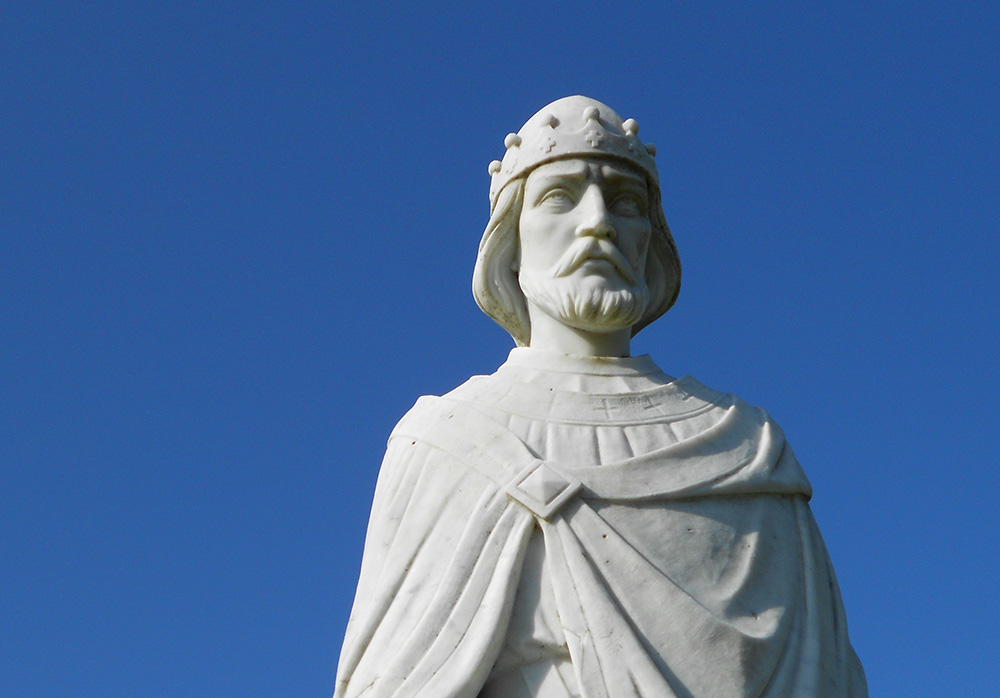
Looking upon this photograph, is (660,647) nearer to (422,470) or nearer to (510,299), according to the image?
(422,470)

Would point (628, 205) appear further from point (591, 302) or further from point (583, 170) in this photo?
point (591, 302)

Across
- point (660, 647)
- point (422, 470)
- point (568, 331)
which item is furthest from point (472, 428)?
point (660, 647)

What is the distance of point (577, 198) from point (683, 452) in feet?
5.40

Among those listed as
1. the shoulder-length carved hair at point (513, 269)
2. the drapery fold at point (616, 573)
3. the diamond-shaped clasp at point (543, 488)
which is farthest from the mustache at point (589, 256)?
the diamond-shaped clasp at point (543, 488)

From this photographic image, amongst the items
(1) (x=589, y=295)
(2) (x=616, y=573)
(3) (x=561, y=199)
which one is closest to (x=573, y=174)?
(3) (x=561, y=199)

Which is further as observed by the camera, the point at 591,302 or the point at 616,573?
the point at 591,302

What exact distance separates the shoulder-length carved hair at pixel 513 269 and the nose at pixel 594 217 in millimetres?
415

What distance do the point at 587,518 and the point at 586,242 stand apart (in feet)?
5.59

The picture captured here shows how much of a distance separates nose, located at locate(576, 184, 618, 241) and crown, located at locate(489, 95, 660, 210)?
23 centimetres

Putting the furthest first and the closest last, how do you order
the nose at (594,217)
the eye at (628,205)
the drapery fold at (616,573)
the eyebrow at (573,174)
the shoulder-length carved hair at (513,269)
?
the shoulder-length carved hair at (513,269) < the eye at (628,205) < the eyebrow at (573,174) < the nose at (594,217) < the drapery fold at (616,573)

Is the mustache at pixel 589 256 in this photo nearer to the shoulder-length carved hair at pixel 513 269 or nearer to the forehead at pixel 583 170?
the forehead at pixel 583 170

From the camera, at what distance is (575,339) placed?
7.36 metres

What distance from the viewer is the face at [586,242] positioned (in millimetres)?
7223

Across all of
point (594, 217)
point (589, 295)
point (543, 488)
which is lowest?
point (543, 488)
